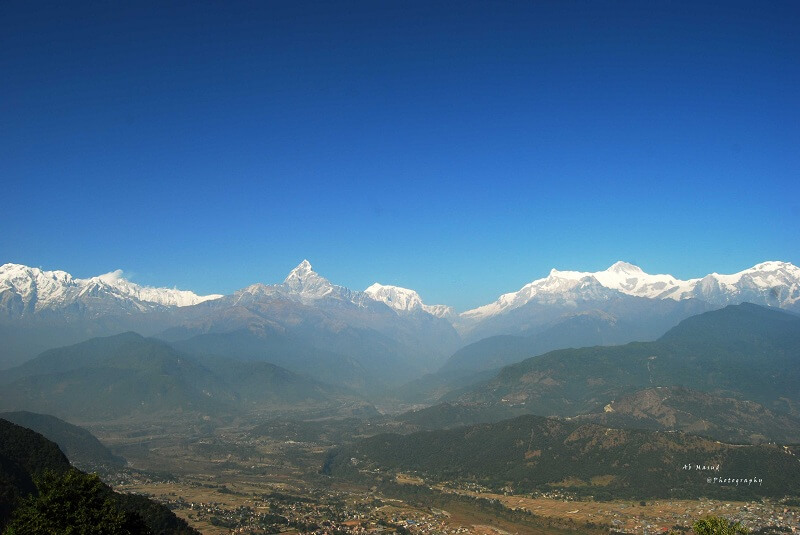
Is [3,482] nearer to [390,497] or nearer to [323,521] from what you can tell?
[323,521]

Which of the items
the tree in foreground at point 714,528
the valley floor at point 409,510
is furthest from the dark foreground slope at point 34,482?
→ the tree in foreground at point 714,528

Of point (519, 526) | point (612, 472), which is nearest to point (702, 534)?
point (519, 526)

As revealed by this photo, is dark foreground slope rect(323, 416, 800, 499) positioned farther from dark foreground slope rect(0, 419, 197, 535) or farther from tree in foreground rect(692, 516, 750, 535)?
dark foreground slope rect(0, 419, 197, 535)

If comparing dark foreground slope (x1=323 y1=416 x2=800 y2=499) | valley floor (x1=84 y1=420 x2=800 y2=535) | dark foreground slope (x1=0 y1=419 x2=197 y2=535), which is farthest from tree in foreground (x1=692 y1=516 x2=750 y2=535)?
dark foreground slope (x1=323 y1=416 x2=800 y2=499)

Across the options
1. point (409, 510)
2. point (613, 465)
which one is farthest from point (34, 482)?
point (613, 465)

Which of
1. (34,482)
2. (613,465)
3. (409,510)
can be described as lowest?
(409,510)

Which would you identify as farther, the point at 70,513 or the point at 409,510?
the point at 409,510

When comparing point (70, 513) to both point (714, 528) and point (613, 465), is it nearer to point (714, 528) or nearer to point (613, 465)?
point (714, 528)
